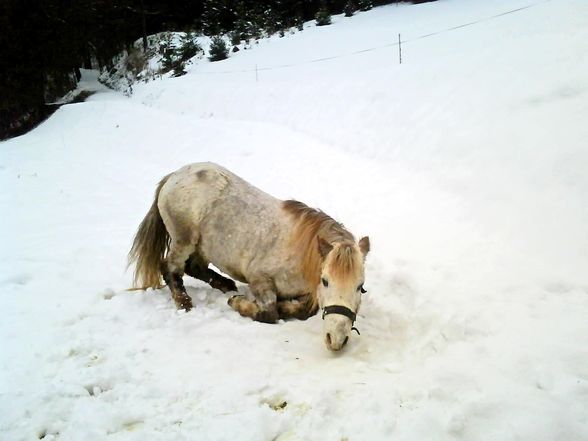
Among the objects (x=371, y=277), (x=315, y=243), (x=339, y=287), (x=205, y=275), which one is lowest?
(x=371, y=277)

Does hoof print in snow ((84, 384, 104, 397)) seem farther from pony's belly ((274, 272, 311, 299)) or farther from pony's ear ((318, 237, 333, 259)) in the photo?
pony's ear ((318, 237, 333, 259))

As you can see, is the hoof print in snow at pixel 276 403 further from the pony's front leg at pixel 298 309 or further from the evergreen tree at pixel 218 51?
the evergreen tree at pixel 218 51

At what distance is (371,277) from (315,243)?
1209mm

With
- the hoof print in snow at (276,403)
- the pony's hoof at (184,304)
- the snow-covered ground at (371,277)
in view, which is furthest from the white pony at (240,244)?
the hoof print in snow at (276,403)

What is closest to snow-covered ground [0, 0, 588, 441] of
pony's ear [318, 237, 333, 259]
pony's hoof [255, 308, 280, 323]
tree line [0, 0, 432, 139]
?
pony's hoof [255, 308, 280, 323]

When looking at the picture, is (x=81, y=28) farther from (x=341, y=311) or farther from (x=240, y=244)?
(x=341, y=311)

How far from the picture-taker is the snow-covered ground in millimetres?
2316

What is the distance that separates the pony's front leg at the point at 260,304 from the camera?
386 cm

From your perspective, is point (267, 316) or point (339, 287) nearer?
point (339, 287)

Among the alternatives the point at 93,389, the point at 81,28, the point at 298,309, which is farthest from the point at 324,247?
the point at 81,28

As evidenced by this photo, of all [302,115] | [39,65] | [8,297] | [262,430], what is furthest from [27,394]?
[39,65]

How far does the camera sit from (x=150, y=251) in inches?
185

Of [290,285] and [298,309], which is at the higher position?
[290,285]

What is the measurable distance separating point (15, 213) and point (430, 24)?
16720 mm
